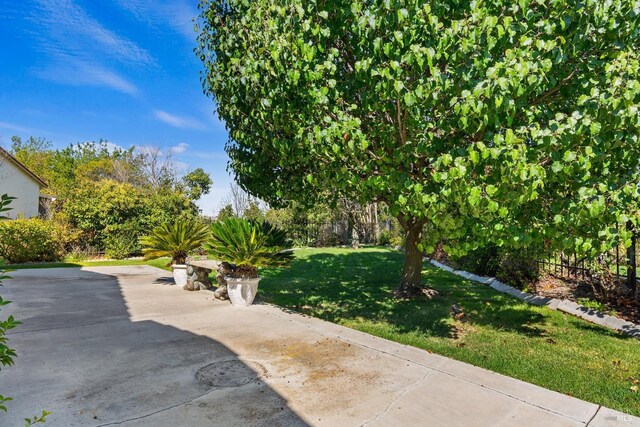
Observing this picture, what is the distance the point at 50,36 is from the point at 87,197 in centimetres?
717

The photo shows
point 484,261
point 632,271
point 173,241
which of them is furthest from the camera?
point 484,261

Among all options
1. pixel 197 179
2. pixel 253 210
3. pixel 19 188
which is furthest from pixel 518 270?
pixel 197 179

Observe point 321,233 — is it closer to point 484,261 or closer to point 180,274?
point 484,261

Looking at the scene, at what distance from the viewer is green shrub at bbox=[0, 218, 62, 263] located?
13.6 meters

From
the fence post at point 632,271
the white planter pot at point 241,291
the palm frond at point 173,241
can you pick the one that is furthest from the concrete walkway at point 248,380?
the fence post at point 632,271

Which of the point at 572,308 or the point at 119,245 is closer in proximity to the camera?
the point at 572,308

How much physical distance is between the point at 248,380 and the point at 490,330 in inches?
151

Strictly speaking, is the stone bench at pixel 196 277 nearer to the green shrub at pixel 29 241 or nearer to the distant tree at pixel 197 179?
the green shrub at pixel 29 241

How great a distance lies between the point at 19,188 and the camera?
23.3m

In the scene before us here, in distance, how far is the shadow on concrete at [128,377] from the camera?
2.87m

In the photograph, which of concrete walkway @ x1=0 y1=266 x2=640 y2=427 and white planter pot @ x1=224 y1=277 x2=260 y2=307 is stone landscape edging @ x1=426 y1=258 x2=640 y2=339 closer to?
concrete walkway @ x1=0 y1=266 x2=640 y2=427

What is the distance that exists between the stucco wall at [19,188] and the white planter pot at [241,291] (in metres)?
21.2

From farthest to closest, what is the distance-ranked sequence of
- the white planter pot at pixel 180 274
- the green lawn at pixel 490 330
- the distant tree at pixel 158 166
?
the distant tree at pixel 158 166, the white planter pot at pixel 180 274, the green lawn at pixel 490 330

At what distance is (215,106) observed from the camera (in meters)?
6.48
